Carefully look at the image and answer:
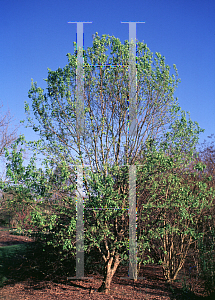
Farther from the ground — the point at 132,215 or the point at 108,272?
the point at 132,215

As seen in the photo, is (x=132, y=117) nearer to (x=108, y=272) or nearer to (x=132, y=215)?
(x=132, y=215)

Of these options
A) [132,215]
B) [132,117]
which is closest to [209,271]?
[132,215]

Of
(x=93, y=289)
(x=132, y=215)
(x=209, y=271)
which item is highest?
(x=132, y=215)

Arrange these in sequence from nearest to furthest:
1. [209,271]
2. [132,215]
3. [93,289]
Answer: [209,271] < [132,215] < [93,289]

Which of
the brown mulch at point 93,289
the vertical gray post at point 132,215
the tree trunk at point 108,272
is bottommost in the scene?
the brown mulch at point 93,289

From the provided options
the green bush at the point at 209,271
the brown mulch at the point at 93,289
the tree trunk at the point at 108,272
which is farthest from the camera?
the tree trunk at the point at 108,272

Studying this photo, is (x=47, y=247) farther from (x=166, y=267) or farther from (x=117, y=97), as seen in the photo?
(x=117, y=97)

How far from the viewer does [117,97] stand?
23.8 feet

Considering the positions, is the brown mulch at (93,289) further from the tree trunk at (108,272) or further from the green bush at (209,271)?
the green bush at (209,271)

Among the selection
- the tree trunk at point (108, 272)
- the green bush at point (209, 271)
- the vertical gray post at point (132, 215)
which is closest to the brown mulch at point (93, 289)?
the tree trunk at point (108, 272)

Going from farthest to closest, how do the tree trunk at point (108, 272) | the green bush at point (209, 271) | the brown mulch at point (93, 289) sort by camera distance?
the tree trunk at point (108, 272), the brown mulch at point (93, 289), the green bush at point (209, 271)

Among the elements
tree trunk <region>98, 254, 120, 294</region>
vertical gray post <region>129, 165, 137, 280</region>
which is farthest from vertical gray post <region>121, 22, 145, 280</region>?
tree trunk <region>98, 254, 120, 294</region>

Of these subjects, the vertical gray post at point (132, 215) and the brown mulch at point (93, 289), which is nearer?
the vertical gray post at point (132, 215)

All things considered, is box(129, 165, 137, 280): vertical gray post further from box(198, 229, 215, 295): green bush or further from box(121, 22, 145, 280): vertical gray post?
box(198, 229, 215, 295): green bush
